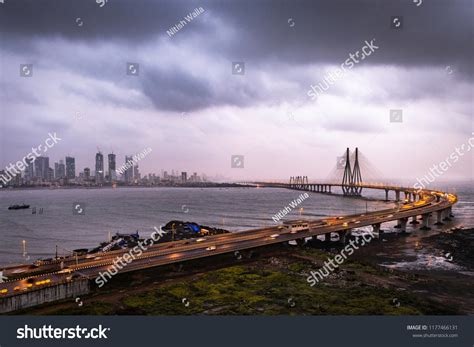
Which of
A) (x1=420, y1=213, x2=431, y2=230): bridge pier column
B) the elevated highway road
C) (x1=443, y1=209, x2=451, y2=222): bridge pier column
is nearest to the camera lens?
the elevated highway road

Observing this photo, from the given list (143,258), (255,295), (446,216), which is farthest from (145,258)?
(446,216)

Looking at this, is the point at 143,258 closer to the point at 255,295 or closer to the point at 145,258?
the point at 145,258

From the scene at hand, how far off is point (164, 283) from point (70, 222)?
8141 centimetres

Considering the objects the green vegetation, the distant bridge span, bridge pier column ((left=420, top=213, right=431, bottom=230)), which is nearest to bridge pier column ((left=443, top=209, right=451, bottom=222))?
bridge pier column ((left=420, top=213, right=431, bottom=230))

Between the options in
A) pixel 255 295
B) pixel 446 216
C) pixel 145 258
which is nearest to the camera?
pixel 255 295

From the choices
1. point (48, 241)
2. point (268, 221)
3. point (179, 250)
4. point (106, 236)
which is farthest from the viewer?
point (268, 221)

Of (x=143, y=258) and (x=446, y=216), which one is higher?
(x=143, y=258)

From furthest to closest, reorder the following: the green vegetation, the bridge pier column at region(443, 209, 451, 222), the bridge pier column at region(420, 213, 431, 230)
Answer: the bridge pier column at region(443, 209, 451, 222) < the bridge pier column at region(420, 213, 431, 230) < the green vegetation

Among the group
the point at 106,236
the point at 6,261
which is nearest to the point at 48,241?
the point at 106,236

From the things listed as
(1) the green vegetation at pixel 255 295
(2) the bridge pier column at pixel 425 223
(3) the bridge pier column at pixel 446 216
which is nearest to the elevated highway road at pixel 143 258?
(1) the green vegetation at pixel 255 295

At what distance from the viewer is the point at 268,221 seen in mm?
107188

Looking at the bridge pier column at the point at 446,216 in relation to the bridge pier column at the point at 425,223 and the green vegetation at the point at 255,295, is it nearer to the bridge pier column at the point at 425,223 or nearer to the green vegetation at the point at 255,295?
the bridge pier column at the point at 425,223

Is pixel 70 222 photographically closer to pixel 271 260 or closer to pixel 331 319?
pixel 271 260

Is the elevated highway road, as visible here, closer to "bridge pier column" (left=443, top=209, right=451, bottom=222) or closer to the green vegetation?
the green vegetation
